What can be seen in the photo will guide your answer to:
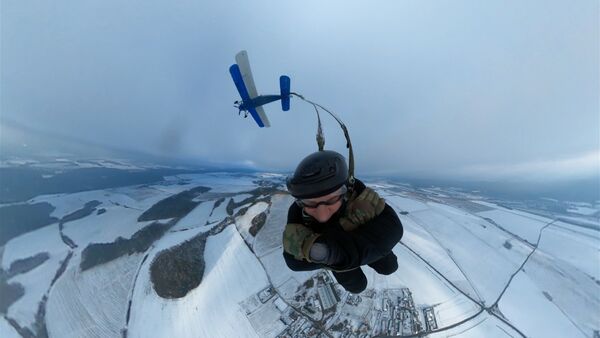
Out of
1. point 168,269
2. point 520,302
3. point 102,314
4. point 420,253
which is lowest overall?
point 102,314

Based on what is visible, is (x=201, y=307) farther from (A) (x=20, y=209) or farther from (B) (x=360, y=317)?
(A) (x=20, y=209)

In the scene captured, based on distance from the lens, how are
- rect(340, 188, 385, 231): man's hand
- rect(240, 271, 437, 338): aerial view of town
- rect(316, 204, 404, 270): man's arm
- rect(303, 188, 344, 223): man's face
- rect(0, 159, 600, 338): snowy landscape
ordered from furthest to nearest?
1. rect(0, 159, 600, 338): snowy landscape
2. rect(240, 271, 437, 338): aerial view of town
3. rect(303, 188, 344, 223): man's face
4. rect(340, 188, 385, 231): man's hand
5. rect(316, 204, 404, 270): man's arm

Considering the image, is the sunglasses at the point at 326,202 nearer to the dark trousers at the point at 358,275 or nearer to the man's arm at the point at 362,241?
the man's arm at the point at 362,241

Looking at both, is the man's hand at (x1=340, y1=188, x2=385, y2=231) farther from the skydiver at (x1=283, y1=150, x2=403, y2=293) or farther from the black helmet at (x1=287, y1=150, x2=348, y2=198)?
the black helmet at (x1=287, y1=150, x2=348, y2=198)

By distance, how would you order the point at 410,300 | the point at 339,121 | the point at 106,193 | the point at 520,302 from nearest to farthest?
the point at 339,121
the point at 410,300
the point at 520,302
the point at 106,193

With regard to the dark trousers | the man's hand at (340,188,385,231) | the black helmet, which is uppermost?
the black helmet

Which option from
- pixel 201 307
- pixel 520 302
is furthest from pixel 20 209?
pixel 520 302

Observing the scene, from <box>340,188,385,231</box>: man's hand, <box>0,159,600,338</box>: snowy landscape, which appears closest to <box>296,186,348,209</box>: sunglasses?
<box>340,188,385,231</box>: man's hand
